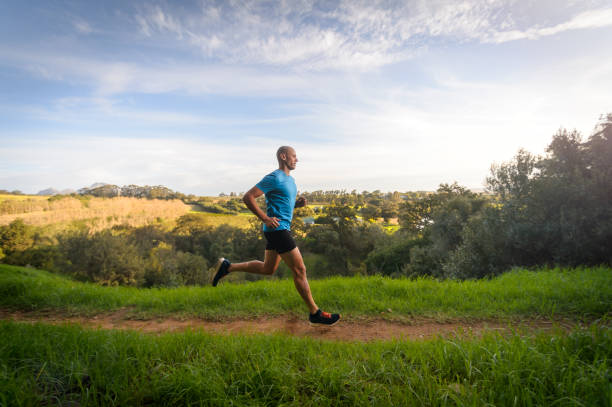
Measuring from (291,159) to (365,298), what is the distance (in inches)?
118

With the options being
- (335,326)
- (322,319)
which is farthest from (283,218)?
(335,326)

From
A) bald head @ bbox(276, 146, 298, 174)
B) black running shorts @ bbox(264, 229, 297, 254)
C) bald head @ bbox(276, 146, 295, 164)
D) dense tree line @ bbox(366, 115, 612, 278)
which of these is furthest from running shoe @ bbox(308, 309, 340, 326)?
dense tree line @ bbox(366, 115, 612, 278)

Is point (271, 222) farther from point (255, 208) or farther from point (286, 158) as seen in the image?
point (286, 158)

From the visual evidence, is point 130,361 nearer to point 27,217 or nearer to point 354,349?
point 354,349

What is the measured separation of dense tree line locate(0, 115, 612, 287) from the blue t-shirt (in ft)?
24.5

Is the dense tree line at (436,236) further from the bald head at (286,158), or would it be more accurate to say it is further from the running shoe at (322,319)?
the bald head at (286,158)

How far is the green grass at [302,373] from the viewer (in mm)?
1904

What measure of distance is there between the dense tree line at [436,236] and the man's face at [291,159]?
753 cm

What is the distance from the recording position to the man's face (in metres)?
4.48

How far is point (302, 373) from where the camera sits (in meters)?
2.35

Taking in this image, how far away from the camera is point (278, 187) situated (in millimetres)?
4211

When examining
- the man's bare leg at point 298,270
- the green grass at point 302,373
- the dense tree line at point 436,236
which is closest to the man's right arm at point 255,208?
the man's bare leg at point 298,270

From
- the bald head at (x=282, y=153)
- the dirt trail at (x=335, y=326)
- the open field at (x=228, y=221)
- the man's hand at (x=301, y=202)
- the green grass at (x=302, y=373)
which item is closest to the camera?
the green grass at (x=302, y=373)

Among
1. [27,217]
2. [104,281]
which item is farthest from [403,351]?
[27,217]
